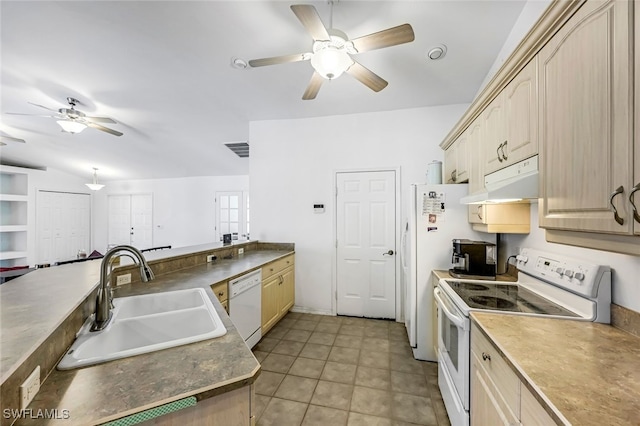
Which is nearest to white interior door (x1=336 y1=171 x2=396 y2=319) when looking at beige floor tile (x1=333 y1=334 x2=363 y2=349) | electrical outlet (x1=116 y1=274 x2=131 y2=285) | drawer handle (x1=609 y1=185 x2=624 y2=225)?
beige floor tile (x1=333 y1=334 x2=363 y2=349)

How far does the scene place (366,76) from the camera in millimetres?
2092

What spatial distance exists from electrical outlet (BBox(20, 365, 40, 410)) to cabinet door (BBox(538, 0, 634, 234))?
1823mm

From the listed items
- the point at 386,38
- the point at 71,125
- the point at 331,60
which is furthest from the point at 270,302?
the point at 71,125

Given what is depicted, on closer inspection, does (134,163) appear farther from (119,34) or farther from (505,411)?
(505,411)

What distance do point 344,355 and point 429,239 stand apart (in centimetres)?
143

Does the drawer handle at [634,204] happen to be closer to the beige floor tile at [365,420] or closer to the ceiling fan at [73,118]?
the beige floor tile at [365,420]

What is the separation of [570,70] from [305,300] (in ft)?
11.3

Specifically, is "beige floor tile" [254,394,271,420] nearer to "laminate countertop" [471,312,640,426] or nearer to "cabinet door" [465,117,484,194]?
"laminate countertop" [471,312,640,426]

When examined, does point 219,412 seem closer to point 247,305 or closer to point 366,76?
point 247,305

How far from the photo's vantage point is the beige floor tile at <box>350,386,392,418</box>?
1810mm

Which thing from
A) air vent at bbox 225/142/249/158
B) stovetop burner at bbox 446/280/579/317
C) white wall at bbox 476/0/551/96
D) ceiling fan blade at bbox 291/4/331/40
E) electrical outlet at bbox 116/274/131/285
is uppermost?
white wall at bbox 476/0/551/96

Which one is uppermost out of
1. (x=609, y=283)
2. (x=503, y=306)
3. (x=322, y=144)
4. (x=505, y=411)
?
(x=322, y=144)

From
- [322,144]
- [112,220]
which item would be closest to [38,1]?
[322,144]

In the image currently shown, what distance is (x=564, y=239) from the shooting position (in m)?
1.12
